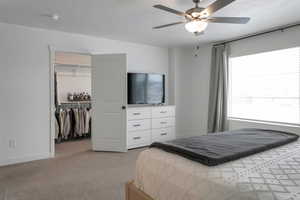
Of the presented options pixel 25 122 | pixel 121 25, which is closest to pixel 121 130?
pixel 25 122

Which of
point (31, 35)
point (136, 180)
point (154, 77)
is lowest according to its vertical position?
point (136, 180)

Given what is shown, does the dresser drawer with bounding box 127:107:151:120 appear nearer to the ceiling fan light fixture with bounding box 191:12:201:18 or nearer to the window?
the window

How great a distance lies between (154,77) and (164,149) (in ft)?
10.3

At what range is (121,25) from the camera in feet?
11.2

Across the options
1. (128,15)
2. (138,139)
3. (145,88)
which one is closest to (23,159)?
(138,139)

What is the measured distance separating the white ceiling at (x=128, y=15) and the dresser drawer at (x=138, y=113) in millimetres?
1529

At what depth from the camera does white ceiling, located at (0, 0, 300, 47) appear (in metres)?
2.57

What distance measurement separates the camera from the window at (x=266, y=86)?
11.3 ft

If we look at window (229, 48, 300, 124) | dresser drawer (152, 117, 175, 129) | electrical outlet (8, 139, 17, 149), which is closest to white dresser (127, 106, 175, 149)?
dresser drawer (152, 117, 175, 129)

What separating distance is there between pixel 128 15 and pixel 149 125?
237cm

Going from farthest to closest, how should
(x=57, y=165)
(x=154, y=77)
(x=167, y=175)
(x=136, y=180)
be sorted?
(x=154, y=77) → (x=57, y=165) → (x=136, y=180) → (x=167, y=175)

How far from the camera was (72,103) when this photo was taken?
555 centimetres

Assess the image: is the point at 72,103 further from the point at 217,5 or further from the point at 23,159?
the point at 217,5

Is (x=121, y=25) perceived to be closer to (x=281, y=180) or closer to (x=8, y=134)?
(x=8, y=134)
